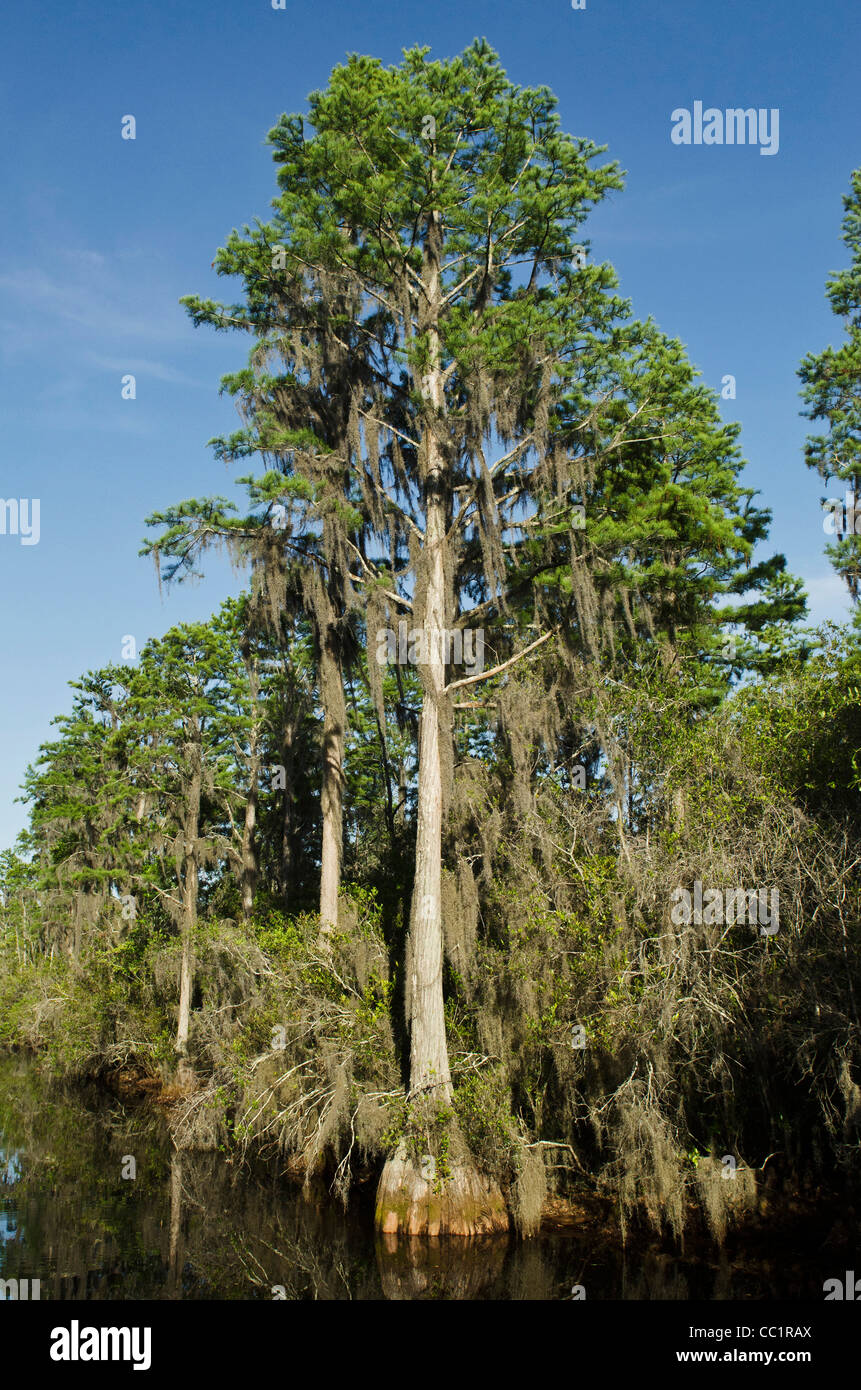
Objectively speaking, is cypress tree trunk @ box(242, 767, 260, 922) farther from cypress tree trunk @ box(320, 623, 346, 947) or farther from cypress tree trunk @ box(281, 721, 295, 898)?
cypress tree trunk @ box(320, 623, 346, 947)

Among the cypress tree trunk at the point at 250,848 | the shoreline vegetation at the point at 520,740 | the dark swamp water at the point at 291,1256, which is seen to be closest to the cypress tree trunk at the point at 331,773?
the shoreline vegetation at the point at 520,740

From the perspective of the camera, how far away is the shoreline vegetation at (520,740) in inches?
416

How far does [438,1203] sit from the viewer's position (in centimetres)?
1062

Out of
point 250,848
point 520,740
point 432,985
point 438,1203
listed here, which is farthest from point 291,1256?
point 250,848

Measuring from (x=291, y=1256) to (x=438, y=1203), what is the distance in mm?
1776

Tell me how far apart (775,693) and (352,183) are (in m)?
9.32

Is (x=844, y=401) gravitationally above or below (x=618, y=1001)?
above

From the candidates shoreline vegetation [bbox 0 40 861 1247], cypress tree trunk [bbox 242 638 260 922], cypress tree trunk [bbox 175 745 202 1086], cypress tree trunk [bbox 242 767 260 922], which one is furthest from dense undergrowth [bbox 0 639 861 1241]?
cypress tree trunk [bbox 242 638 260 922]

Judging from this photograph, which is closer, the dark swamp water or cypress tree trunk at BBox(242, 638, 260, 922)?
the dark swamp water

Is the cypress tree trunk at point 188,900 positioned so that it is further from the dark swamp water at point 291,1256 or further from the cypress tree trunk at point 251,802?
the dark swamp water at point 291,1256

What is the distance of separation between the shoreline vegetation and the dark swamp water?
1.75 feet

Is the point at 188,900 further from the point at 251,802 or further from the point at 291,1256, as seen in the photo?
the point at 291,1256

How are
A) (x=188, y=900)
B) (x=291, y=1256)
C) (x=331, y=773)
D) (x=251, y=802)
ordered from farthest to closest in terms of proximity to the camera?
(x=251, y=802) < (x=188, y=900) < (x=331, y=773) < (x=291, y=1256)

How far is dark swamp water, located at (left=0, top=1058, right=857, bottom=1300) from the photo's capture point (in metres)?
8.94
